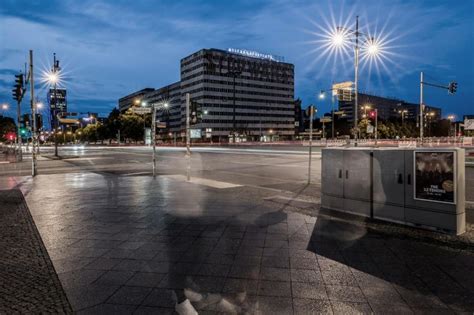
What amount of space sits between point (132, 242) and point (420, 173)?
17.8 feet

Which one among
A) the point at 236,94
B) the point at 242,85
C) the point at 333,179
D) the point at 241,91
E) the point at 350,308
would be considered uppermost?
the point at 242,85

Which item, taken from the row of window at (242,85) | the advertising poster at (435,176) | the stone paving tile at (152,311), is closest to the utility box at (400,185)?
the advertising poster at (435,176)

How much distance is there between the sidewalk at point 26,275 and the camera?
3.95 metres

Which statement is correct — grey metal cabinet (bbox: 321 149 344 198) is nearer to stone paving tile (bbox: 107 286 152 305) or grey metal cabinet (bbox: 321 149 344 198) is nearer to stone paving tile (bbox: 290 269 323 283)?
stone paving tile (bbox: 290 269 323 283)

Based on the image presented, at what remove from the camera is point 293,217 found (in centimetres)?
806

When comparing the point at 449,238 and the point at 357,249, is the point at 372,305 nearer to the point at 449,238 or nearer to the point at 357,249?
the point at 357,249

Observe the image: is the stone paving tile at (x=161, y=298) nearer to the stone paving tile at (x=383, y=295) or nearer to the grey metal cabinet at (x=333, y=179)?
the stone paving tile at (x=383, y=295)

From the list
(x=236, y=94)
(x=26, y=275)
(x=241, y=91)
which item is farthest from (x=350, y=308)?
(x=241, y=91)

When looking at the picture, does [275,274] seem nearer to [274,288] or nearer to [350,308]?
[274,288]

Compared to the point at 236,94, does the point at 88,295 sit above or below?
below

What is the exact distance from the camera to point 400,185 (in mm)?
7031

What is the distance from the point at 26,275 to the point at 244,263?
117 inches

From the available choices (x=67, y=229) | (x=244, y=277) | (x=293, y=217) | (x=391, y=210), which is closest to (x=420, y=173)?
(x=391, y=210)

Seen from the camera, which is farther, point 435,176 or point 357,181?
point 357,181
